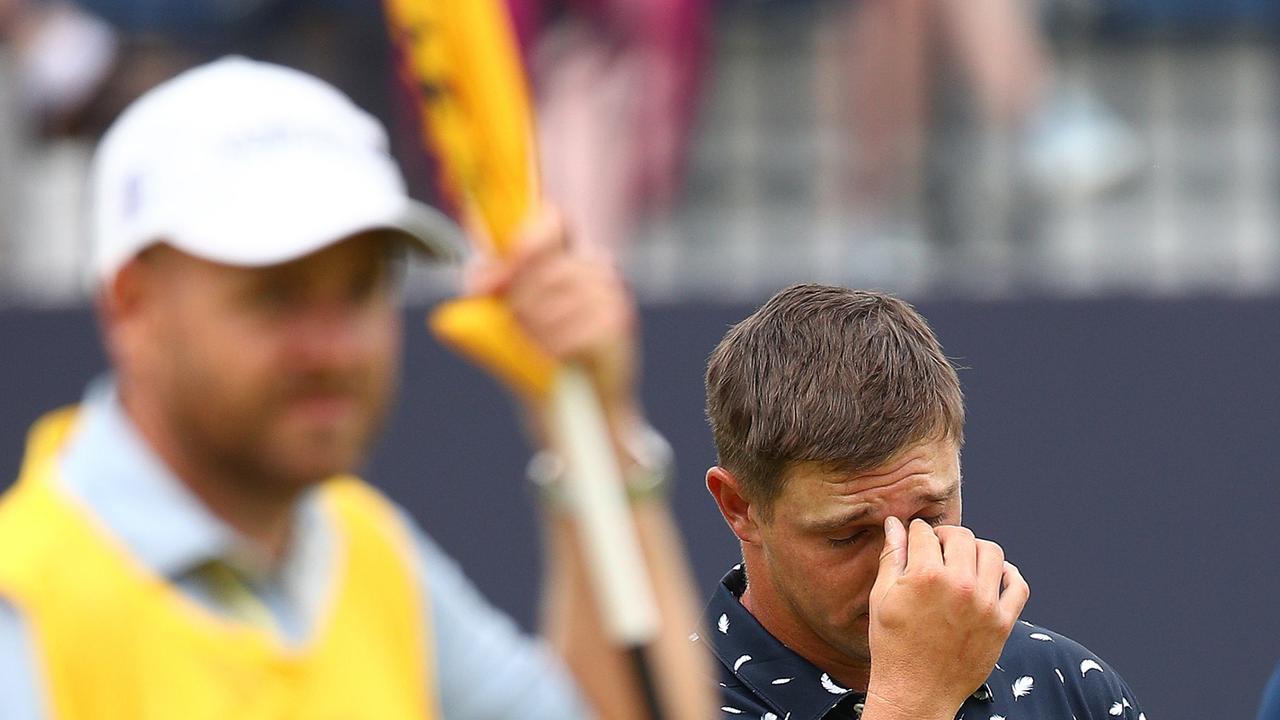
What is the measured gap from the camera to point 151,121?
6.72ft

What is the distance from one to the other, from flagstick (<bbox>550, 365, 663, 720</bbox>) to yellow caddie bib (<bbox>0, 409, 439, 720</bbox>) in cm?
20

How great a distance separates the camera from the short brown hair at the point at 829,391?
277 cm

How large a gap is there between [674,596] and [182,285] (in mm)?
603

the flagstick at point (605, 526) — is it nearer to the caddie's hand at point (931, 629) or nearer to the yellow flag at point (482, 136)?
the yellow flag at point (482, 136)

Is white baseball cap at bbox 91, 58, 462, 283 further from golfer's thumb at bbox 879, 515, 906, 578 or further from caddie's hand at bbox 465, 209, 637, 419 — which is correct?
golfer's thumb at bbox 879, 515, 906, 578

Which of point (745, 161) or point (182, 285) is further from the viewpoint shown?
point (745, 161)

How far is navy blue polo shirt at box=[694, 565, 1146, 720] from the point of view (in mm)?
2777

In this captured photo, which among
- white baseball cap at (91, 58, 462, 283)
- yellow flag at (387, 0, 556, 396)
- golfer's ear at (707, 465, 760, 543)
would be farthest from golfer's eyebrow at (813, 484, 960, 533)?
white baseball cap at (91, 58, 462, 283)

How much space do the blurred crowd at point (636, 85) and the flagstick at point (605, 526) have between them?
14.8ft

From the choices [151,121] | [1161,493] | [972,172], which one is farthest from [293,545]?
[972,172]

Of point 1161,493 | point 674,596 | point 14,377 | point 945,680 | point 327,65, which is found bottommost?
point 1161,493

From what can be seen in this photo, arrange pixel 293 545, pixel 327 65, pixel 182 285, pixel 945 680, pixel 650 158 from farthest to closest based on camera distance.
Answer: pixel 327 65 < pixel 650 158 < pixel 945 680 < pixel 293 545 < pixel 182 285

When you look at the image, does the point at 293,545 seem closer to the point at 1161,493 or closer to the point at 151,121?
the point at 151,121

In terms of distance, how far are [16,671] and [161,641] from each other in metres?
0.13
